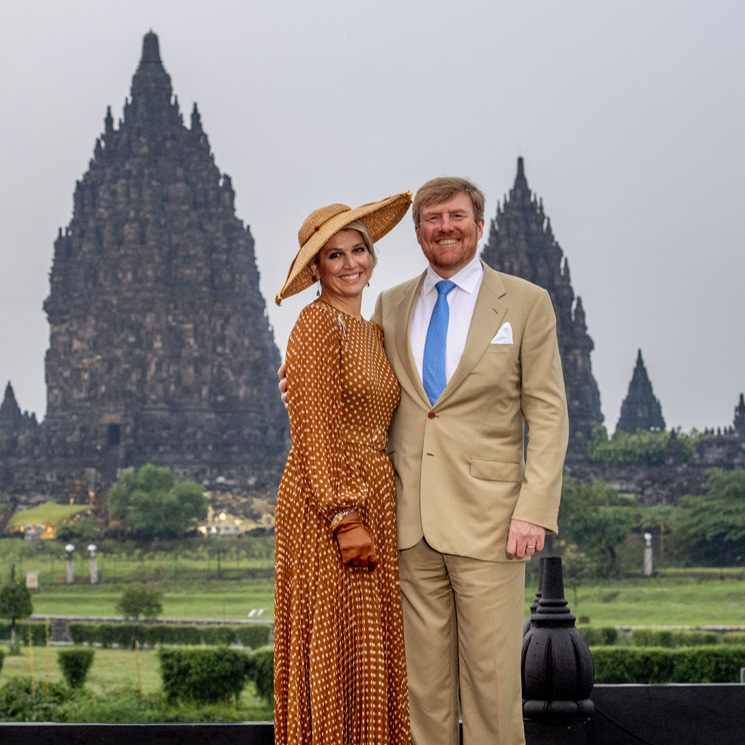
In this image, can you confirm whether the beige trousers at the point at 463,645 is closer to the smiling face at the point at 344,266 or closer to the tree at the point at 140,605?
the smiling face at the point at 344,266

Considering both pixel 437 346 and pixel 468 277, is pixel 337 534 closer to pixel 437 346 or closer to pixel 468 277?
pixel 437 346

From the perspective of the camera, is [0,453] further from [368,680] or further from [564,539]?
[368,680]

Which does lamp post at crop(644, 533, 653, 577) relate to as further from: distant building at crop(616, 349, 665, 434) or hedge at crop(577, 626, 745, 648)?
distant building at crop(616, 349, 665, 434)

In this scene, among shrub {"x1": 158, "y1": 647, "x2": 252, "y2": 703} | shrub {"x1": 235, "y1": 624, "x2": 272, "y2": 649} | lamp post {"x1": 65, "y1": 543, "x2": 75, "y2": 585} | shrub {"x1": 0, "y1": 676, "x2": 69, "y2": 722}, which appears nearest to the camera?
shrub {"x1": 0, "y1": 676, "x2": 69, "y2": 722}

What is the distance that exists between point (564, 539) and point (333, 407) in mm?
39402

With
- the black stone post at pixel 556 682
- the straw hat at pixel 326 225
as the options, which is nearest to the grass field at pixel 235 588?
the black stone post at pixel 556 682

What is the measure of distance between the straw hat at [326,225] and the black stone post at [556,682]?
6.57 feet

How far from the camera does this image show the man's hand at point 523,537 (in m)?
3.98

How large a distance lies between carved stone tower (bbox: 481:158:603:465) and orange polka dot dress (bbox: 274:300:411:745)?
215ft

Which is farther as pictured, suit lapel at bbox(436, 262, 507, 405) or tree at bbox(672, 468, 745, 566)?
tree at bbox(672, 468, 745, 566)

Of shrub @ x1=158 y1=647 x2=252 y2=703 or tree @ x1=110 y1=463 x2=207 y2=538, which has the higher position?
tree @ x1=110 y1=463 x2=207 y2=538

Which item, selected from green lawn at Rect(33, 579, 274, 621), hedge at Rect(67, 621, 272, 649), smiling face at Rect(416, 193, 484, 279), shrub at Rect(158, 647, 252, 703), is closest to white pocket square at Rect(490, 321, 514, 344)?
smiling face at Rect(416, 193, 484, 279)

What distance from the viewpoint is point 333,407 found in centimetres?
395

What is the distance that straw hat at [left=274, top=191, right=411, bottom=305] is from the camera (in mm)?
4055
